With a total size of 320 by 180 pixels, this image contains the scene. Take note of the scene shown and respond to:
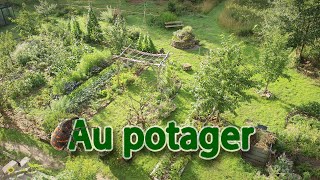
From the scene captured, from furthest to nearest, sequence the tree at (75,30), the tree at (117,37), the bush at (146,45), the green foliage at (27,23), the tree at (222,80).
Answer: the tree at (75,30), the green foliage at (27,23), the bush at (146,45), the tree at (117,37), the tree at (222,80)

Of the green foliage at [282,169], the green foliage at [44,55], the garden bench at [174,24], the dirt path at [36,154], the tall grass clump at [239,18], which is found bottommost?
the dirt path at [36,154]

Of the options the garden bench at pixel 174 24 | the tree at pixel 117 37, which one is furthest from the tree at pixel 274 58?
the garden bench at pixel 174 24

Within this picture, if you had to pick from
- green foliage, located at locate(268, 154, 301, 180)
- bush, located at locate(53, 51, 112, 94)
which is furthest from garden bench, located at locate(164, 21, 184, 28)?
green foliage, located at locate(268, 154, 301, 180)

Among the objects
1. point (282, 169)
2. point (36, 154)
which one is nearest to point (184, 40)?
point (282, 169)

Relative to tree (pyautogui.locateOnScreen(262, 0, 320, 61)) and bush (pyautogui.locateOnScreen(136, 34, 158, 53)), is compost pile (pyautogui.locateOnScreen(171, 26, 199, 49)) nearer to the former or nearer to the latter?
bush (pyautogui.locateOnScreen(136, 34, 158, 53))

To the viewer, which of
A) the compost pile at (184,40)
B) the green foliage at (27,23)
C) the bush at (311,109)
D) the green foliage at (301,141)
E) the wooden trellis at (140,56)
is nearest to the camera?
the green foliage at (301,141)

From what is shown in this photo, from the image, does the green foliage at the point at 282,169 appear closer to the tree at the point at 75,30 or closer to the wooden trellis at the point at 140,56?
the wooden trellis at the point at 140,56
